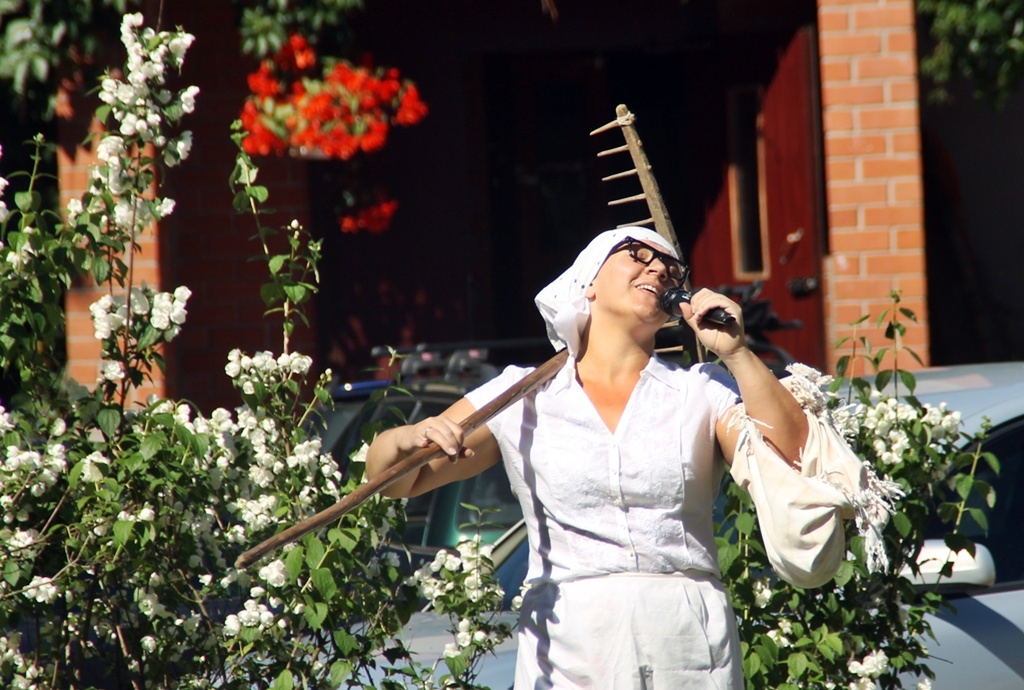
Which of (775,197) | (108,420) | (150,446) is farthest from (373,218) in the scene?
(150,446)

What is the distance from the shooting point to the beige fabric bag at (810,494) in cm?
199

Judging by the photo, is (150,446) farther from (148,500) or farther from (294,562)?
(294,562)

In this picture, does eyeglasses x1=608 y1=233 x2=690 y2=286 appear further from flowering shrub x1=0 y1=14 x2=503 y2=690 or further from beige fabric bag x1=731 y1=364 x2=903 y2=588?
flowering shrub x1=0 y1=14 x2=503 y2=690

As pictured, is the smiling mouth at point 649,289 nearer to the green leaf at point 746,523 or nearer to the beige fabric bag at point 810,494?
the beige fabric bag at point 810,494

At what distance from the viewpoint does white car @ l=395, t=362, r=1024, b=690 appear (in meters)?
3.10

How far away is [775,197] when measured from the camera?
671 centimetres

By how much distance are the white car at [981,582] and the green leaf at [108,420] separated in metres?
0.95

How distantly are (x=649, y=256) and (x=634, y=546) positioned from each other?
0.52 meters

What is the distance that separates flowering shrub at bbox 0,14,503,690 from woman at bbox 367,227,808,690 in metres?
0.40

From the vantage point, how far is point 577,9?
7195mm

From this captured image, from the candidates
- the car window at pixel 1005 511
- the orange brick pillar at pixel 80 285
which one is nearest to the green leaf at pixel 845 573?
the car window at pixel 1005 511

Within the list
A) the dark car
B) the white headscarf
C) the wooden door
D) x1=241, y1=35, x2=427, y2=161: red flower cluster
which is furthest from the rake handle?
the wooden door

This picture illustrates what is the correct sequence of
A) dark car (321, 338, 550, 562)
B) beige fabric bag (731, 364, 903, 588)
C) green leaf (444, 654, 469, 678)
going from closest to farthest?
1. beige fabric bag (731, 364, 903, 588)
2. green leaf (444, 654, 469, 678)
3. dark car (321, 338, 550, 562)

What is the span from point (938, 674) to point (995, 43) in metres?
3.66
